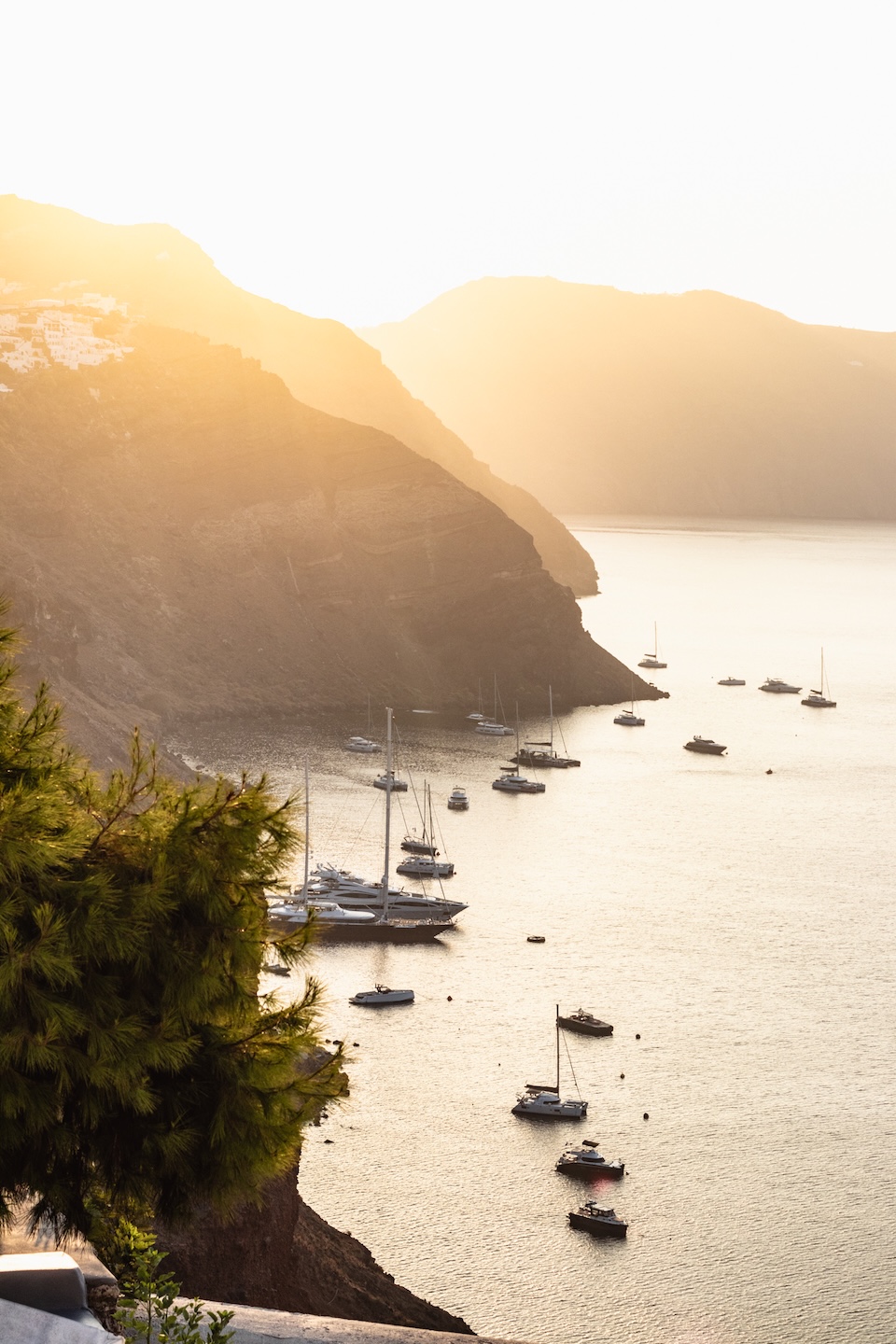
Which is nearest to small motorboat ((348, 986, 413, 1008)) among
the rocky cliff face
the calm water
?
the calm water

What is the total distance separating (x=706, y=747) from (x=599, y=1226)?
237 feet

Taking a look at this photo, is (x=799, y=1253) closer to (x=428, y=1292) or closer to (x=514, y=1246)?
(x=514, y=1246)

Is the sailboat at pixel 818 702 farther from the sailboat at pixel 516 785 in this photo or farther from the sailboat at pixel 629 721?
the sailboat at pixel 516 785

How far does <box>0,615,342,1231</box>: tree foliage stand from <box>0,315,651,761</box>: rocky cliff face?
10122cm

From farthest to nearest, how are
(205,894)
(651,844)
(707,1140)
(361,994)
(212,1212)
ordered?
(651,844), (361,994), (707,1140), (212,1212), (205,894)

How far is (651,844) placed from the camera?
83000mm

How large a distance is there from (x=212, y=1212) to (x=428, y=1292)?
53.5 feet

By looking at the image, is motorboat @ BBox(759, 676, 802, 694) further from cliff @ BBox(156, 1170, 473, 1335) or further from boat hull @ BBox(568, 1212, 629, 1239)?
cliff @ BBox(156, 1170, 473, 1335)

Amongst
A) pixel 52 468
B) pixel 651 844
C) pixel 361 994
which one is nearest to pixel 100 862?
pixel 361 994

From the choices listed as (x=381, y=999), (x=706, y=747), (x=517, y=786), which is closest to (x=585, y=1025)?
(x=381, y=999)

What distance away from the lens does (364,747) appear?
10488 cm

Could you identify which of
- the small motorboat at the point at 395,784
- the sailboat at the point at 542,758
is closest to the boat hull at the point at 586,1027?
the small motorboat at the point at 395,784

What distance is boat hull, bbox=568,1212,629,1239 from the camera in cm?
3947

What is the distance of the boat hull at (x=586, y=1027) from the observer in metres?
52.7
